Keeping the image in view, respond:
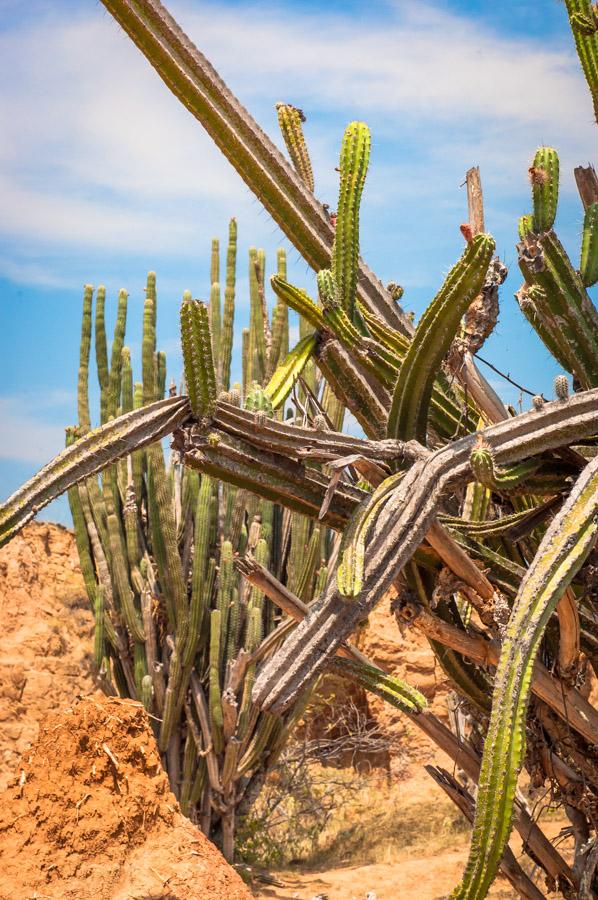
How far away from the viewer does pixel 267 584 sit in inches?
204

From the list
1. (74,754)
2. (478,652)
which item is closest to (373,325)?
(478,652)

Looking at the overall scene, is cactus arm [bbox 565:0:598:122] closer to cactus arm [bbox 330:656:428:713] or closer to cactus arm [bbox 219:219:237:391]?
cactus arm [bbox 330:656:428:713]

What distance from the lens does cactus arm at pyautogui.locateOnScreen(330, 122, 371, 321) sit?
14.9 ft

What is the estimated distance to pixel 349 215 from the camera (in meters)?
4.54

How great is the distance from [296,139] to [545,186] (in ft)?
4.64

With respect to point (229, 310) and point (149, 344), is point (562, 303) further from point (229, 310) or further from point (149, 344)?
point (229, 310)

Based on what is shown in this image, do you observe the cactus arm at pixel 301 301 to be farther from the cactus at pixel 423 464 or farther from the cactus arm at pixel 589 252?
the cactus arm at pixel 589 252

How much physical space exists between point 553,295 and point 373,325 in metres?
0.84

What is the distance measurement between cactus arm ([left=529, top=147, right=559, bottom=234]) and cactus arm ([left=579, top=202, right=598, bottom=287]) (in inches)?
15.4

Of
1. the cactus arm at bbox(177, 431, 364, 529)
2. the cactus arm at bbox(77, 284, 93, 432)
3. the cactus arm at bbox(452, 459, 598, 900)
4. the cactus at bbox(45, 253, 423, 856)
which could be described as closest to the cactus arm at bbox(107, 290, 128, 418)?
the cactus at bbox(45, 253, 423, 856)

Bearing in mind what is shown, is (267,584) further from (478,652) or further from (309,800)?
(309,800)

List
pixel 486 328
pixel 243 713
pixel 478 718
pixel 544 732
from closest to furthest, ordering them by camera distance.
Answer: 1. pixel 486 328
2. pixel 544 732
3. pixel 478 718
4. pixel 243 713

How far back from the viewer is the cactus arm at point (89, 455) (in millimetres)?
3283

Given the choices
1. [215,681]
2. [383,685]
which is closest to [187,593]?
[215,681]
